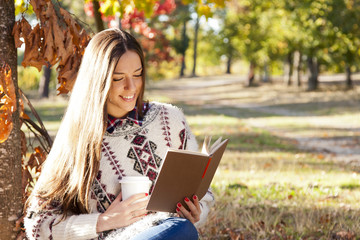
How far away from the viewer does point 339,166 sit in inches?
288

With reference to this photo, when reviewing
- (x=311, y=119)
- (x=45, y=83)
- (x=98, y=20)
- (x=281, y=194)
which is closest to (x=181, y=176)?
(x=98, y=20)

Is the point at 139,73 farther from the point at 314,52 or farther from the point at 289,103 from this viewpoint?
the point at 314,52

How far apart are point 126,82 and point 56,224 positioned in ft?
2.69

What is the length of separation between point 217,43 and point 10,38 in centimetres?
3222

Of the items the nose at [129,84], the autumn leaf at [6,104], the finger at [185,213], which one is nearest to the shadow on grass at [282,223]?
the finger at [185,213]

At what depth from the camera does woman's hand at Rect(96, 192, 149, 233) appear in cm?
232

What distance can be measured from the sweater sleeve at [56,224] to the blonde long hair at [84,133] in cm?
6

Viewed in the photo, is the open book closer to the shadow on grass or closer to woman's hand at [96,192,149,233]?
woman's hand at [96,192,149,233]

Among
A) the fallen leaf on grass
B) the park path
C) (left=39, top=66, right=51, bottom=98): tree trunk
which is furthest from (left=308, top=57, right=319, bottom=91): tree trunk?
the fallen leaf on grass

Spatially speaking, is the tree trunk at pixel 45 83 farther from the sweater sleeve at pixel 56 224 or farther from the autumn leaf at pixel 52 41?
the sweater sleeve at pixel 56 224

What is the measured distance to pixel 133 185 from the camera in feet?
7.61

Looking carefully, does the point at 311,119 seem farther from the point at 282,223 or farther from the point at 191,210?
the point at 191,210

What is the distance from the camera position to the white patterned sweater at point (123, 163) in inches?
93.4

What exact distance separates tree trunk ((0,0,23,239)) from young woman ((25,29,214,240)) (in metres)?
0.46
